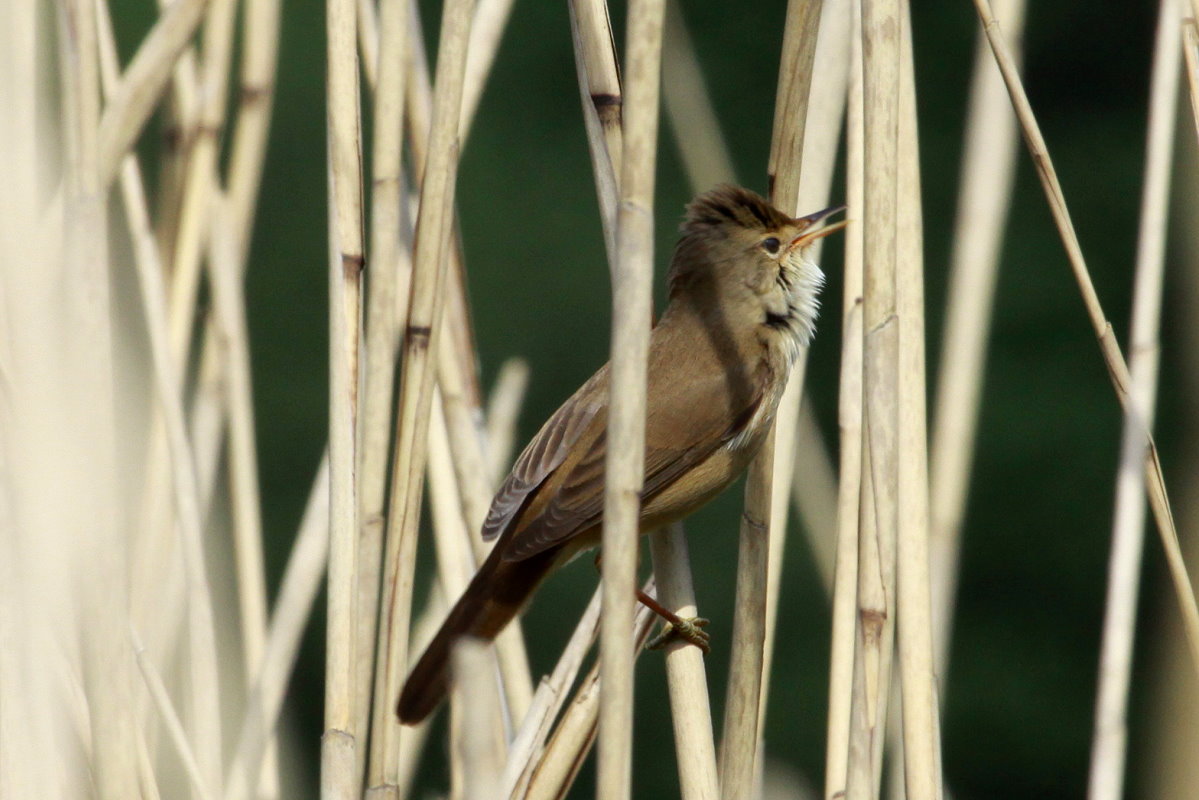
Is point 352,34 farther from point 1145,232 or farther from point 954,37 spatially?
point 954,37

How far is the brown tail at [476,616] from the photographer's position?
175cm

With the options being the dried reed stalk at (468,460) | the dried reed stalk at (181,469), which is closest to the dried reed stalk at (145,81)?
the dried reed stalk at (181,469)

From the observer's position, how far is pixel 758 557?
1584 millimetres

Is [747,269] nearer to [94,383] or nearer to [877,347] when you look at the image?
[877,347]

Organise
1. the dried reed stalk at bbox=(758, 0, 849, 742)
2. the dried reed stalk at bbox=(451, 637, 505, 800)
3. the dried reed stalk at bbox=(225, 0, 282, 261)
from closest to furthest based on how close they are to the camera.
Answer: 1. the dried reed stalk at bbox=(451, 637, 505, 800)
2. the dried reed stalk at bbox=(758, 0, 849, 742)
3. the dried reed stalk at bbox=(225, 0, 282, 261)

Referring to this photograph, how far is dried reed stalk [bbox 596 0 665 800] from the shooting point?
1.17 metres

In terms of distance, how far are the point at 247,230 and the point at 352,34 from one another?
92 centimetres

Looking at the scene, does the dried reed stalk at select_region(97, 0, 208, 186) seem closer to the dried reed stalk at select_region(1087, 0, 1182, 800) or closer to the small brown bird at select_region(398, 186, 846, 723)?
the small brown bird at select_region(398, 186, 846, 723)

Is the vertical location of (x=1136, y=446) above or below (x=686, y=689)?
above

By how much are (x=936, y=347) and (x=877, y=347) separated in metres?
3.59

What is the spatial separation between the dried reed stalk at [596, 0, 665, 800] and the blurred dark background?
9.77 feet

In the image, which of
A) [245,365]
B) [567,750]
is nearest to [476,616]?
[567,750]

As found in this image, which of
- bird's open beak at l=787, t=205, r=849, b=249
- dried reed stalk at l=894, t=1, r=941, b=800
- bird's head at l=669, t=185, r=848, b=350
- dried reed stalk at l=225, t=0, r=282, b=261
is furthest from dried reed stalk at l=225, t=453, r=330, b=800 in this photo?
dried reed stalk at l=894, t=1, r=941, b=800

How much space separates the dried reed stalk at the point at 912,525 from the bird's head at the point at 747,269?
578mm
